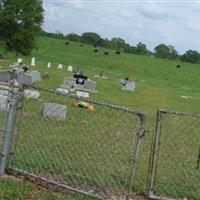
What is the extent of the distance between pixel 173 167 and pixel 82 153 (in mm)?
1709

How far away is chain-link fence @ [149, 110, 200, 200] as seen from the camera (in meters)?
7.89

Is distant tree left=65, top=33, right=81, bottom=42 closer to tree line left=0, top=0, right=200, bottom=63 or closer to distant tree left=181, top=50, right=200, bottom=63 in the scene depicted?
distant tree left=181, top=50, right=200, bottom=63

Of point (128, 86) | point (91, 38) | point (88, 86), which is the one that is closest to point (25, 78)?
point (88, 86)

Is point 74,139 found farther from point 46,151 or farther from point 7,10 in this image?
point 7,10

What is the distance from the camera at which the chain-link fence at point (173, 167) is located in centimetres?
789

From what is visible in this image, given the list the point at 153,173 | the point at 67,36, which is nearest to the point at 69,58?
the point at 67,36

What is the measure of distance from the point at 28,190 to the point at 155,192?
1998mm

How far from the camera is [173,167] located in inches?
413

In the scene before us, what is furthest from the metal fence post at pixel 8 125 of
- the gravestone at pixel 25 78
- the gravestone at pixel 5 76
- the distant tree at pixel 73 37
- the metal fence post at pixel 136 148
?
the distant tree at pixel 73 37

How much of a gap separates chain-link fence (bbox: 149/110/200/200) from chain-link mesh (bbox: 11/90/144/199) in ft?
1.15

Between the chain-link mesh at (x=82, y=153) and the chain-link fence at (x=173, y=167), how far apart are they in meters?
0.35

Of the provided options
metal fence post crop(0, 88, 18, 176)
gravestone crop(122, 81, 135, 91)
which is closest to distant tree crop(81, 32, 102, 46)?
gravestone crop(122, 81, 135, 91)

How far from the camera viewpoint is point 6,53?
198 feet

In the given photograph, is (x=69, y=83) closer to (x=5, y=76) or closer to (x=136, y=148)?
(x=5, y=76)
